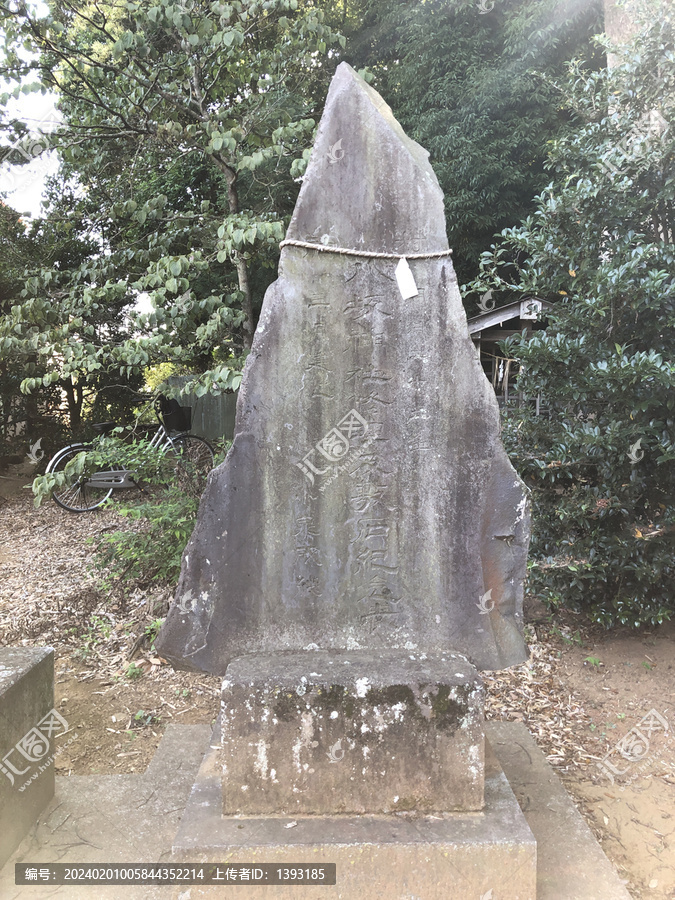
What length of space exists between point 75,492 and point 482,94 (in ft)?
23.9

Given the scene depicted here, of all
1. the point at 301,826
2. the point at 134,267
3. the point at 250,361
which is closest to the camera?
the point at 301,826

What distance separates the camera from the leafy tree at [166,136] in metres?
4.56

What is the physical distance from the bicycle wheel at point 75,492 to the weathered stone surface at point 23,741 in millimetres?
5607

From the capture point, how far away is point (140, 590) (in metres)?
5.58

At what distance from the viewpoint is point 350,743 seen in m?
2.23

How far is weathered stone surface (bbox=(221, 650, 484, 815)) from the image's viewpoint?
222 centimetres

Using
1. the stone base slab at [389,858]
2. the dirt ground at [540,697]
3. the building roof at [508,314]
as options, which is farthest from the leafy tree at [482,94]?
the stone base slab at [389,858]

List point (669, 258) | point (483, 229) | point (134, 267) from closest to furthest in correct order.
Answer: point (669, 258) → point (134, 267) → point (483, 229)

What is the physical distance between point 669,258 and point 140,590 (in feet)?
16.0

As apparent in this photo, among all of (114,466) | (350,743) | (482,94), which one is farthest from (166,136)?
(350,743)

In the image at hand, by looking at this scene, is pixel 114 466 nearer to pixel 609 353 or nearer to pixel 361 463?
pixel 609 353

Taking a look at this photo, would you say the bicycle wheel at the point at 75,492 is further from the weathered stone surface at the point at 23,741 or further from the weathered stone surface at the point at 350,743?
the weathered stone surface at the point at 350,743

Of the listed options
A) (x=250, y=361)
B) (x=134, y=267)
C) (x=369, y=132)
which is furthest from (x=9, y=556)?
(x=369, y=132)

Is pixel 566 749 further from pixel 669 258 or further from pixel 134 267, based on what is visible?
pixel 134 267
